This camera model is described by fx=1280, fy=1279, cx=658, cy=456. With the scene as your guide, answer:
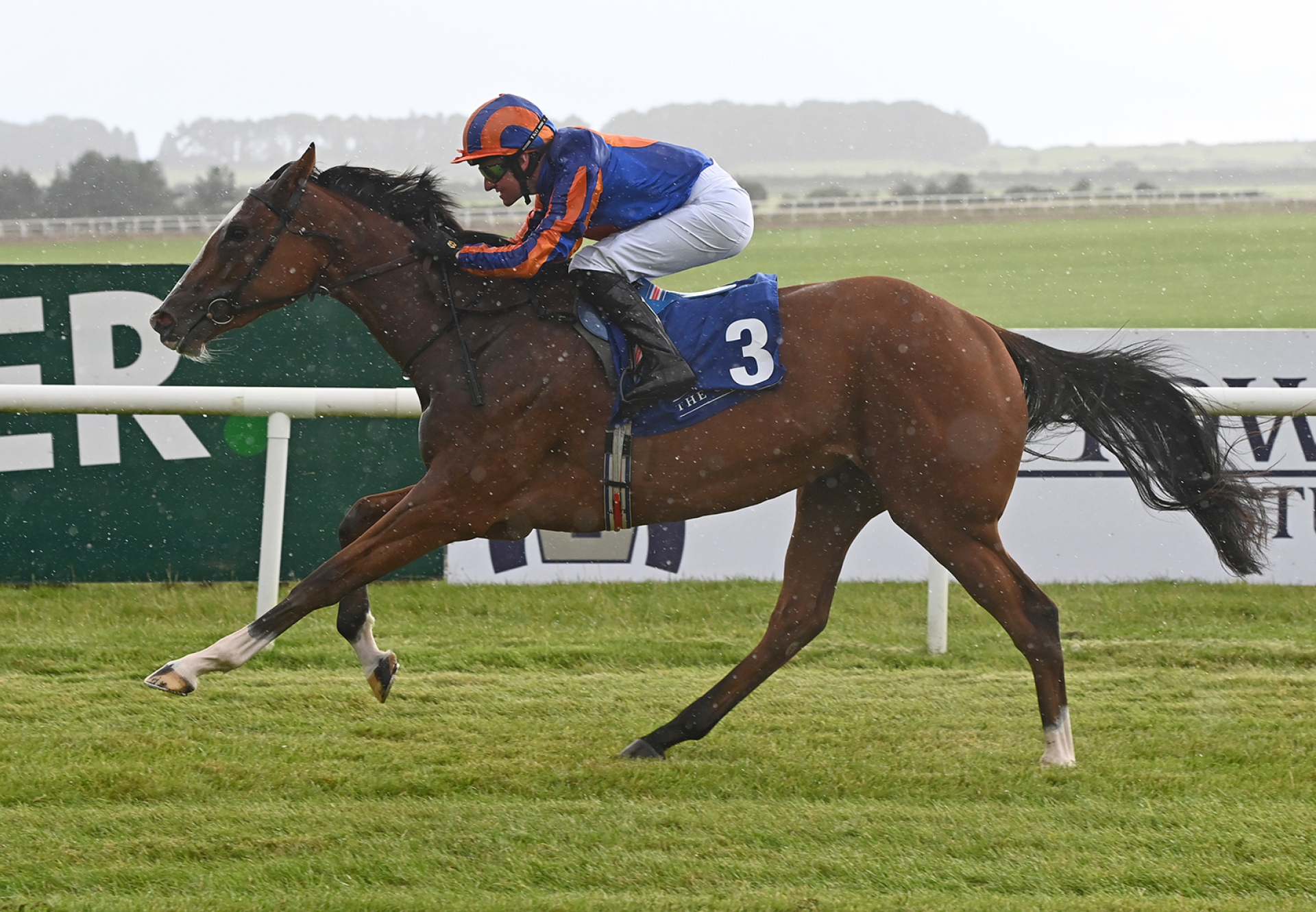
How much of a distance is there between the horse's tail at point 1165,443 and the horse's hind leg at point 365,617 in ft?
6.37

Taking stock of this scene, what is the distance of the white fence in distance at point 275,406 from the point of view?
480cm

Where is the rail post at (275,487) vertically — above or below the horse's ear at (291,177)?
below

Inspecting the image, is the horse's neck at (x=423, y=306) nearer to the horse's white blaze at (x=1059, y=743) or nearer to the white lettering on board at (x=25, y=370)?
the horse's white blaze at (x=1059, y=743)

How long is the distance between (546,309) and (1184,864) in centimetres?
211

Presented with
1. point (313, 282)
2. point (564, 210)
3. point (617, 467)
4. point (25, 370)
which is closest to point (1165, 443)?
point (617, 467)

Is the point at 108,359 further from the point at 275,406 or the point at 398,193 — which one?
the point at 398,193

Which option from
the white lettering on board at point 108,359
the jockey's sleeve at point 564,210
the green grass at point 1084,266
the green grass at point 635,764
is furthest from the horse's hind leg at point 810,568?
the green grass at point 1084,266

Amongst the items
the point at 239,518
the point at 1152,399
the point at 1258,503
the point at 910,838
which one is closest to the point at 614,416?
the point at 910,838

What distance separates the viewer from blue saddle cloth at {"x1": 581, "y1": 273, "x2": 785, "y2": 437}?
3.50m

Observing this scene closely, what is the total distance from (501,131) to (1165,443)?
2214 millimetres

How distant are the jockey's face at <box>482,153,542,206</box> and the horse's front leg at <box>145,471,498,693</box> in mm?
802

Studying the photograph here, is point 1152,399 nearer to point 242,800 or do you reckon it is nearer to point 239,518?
point 242,800

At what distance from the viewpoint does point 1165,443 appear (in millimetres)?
3949

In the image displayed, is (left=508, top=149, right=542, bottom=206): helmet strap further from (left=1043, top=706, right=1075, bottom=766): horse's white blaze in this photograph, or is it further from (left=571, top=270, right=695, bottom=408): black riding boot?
(left=1043, top=706, right=1075, bottom=766): horse's white blaze
